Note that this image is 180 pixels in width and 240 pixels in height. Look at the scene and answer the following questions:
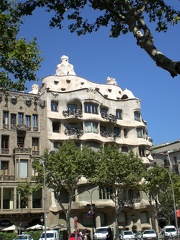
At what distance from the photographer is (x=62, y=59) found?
75.9m

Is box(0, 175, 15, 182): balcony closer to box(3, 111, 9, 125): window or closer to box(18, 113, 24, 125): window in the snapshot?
box(3, 111, 9, 125): window

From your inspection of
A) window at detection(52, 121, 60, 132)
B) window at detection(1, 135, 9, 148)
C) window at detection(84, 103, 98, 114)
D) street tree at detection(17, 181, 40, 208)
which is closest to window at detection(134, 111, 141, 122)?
window at detection(84, 103, 98, 114)

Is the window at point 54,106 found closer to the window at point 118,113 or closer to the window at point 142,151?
the window at point 118,113

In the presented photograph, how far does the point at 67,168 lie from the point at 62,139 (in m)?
14.3

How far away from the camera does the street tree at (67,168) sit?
42.0 meters

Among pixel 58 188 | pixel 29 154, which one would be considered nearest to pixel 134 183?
pixel 58 188

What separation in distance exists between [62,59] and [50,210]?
35447 mm

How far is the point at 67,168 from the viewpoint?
137ft

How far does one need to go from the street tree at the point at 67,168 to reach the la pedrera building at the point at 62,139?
807cm

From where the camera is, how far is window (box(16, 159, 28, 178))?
50.7m

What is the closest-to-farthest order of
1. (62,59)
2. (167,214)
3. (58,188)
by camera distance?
(58,188)
(167,214)
(62,59)

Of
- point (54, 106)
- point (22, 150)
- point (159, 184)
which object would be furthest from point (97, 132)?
point (159, 184)

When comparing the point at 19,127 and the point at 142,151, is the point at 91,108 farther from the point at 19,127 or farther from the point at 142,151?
the point at 19,127

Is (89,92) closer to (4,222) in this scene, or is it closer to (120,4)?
(4,222)
